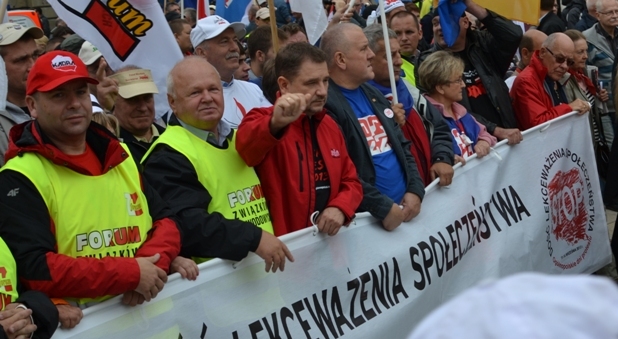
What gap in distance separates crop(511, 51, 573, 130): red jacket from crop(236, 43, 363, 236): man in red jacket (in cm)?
278

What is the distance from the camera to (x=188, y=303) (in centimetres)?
364

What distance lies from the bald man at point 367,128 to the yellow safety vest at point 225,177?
0.86 m

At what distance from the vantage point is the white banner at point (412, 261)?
369 centimetres

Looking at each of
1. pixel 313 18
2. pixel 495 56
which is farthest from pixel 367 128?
pixel 495 56

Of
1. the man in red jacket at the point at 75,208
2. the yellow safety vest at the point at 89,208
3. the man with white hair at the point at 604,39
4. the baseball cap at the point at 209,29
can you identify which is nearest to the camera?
the man in red jacket at the point at 75,208

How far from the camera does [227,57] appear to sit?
5.79m

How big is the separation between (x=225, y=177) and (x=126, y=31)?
1519 millimetres

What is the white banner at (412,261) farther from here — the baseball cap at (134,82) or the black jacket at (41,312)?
the baseball cap at (134,82)

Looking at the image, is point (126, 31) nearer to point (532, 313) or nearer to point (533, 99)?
point (533, 99)

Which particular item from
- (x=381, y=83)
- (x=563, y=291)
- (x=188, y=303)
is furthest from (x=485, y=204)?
(x=563, y=291)

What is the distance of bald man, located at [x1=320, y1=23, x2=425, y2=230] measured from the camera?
4.83 m

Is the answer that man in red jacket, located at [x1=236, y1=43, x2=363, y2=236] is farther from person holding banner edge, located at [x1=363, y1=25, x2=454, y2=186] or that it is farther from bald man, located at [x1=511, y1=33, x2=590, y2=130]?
bald man, located at [x1=511, y1=33, x2=590, y2=130]

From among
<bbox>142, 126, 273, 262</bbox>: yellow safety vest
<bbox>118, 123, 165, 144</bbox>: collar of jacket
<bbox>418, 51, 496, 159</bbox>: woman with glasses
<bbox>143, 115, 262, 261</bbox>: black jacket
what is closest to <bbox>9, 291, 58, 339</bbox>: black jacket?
<bbox>143, 115, 262, 261</bbox>: black jacket

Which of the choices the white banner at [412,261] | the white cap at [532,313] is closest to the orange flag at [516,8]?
the white banner at [412,261]
